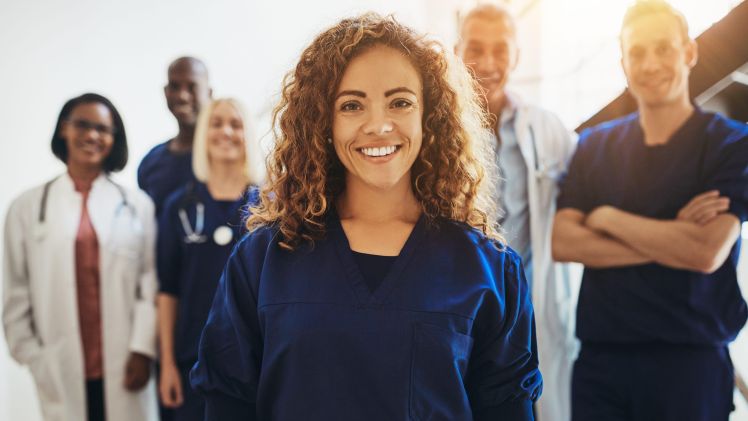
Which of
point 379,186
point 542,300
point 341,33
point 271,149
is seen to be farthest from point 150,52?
point 542,300

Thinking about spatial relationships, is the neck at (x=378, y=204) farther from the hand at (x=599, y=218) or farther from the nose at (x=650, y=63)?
the nose at (x=650, y=63)

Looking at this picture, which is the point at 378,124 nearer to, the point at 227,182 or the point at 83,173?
the point at 227,182

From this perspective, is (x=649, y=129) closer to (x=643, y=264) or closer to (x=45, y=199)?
(x=643, y=264)

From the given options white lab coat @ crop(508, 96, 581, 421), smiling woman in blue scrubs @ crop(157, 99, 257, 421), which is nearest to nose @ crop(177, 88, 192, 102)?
smiling woman in blue scrubs @ crop(157, 99, 257, 421)

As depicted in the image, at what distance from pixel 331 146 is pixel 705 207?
2.99 feet

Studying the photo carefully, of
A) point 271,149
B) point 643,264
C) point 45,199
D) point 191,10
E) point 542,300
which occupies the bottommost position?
point 542,300

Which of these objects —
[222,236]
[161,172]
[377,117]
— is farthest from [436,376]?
[161,172]

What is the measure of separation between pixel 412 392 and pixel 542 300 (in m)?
0.97

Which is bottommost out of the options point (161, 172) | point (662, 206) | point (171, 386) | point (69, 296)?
point (171, 386)

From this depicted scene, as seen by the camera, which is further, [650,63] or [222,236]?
[222,236]

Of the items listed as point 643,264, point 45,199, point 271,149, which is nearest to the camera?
point 271,149

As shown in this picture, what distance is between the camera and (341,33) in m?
1.02

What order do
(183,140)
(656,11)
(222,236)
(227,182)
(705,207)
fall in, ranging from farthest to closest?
1. (183,140)
2. (227,182)
3. (222,236)
4. (656,11)
5. (705,207)

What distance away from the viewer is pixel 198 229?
1739mm
